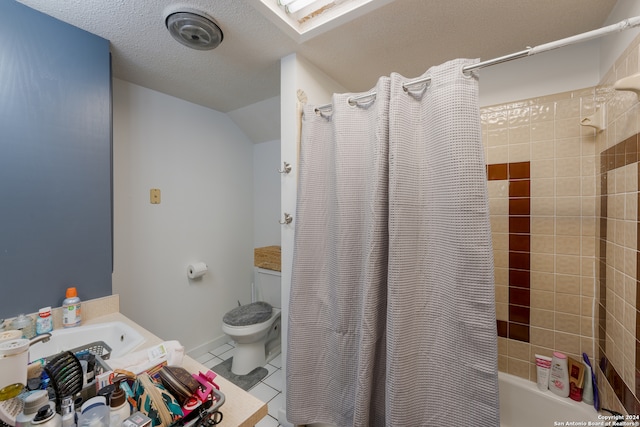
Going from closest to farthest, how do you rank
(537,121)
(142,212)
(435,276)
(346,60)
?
(435,276), (537,121), (346,60), (142,212)

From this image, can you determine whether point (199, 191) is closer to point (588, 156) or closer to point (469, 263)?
point (469, 263)

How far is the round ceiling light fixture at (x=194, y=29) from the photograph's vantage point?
3.70 ft

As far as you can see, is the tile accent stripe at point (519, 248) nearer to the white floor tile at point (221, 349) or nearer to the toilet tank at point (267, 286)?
the toilet tank at point (267, 286)

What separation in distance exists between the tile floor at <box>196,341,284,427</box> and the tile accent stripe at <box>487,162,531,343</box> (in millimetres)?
1436

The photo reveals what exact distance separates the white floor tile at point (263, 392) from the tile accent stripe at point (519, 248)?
1578 millimetres

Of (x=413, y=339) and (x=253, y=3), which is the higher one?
(x=253, y=3)

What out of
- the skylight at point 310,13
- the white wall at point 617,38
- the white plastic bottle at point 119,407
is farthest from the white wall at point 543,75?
the white plastic bottle at point 119,407

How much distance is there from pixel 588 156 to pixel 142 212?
2.82m

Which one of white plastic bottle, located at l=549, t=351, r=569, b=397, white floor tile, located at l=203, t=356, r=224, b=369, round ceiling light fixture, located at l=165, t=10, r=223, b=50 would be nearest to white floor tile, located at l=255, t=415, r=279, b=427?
white floor tile, located at l=203, t=356, r=224, b=369

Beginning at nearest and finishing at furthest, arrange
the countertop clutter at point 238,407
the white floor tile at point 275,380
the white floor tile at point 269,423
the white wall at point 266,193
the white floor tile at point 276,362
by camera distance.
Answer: the countertop clutter at point 238,407, the white floor tile at point 269,423, the white floor tile at point 275,380, the white floor tile at point 276,362, the white wall at point 266,193

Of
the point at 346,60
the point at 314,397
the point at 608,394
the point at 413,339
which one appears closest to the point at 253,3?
the point at 346,60

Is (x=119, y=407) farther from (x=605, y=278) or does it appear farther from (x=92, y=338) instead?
(x=605, y=278)

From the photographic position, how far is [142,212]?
1.88 metres

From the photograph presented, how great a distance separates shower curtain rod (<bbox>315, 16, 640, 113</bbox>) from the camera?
720mm
